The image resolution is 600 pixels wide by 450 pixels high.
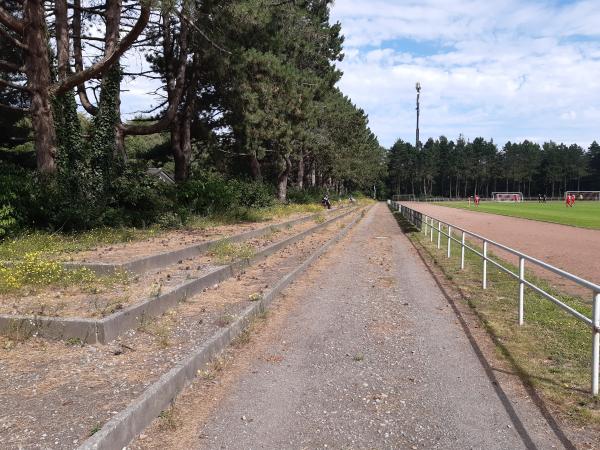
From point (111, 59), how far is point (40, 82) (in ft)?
6.75

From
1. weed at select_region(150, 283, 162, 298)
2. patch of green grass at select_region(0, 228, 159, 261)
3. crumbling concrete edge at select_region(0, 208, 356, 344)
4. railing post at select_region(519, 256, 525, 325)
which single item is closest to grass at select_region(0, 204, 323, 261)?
patch of green grass at select_region(0, 228, 159, 261)

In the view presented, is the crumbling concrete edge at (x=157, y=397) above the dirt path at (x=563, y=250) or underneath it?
above

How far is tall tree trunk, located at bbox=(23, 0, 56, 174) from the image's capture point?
12.6 metres

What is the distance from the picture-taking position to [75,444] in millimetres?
3395

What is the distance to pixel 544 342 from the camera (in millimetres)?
6406

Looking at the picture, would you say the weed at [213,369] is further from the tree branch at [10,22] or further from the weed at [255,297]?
the tree branch at [10,22]

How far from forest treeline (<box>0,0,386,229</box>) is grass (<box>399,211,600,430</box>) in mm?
9073

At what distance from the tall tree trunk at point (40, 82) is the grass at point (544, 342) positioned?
11031mm

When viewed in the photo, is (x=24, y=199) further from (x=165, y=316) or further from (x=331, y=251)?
(x=331, y=251)

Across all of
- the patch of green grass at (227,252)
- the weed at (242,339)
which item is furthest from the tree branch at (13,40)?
the weed at (242,339)

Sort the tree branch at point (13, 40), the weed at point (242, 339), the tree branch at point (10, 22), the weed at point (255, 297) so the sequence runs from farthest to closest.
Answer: the tree branch at point (13, 40) → the tree branch at point (10, 22) → the weed at point (255, 297) → the weed at point (242, 339)

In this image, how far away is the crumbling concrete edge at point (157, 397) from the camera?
11.5ft

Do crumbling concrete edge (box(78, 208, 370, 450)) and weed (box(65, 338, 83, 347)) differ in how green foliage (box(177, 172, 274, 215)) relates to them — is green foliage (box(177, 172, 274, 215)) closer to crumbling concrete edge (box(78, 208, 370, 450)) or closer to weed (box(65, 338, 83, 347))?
crumbling concrete edge (box(78, 208, 370, 450))

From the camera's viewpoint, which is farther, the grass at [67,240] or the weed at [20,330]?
the grass at [67,240]
